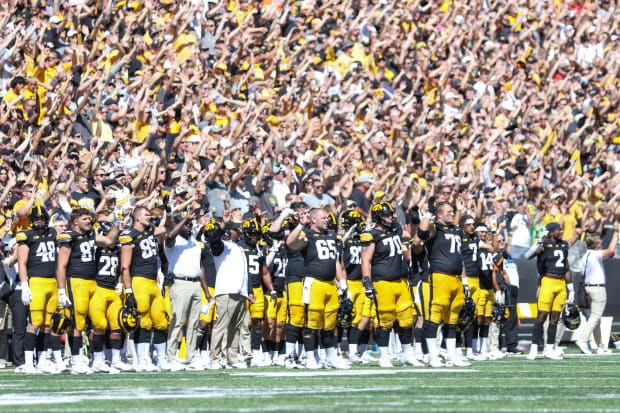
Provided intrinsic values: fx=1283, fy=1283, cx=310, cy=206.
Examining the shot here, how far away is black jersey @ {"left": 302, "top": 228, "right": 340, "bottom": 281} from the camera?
14180 millimetres

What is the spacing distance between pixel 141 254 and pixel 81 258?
65cm

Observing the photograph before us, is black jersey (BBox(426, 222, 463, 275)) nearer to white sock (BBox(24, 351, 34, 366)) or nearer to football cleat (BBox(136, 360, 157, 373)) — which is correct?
football cleat (BBox(136, 360, 157, 373))

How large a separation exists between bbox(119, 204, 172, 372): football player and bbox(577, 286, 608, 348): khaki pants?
7.30 meters

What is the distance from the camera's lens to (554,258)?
57.0 ft

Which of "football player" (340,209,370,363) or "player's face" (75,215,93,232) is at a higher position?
"player's face" (75,215,93,232)

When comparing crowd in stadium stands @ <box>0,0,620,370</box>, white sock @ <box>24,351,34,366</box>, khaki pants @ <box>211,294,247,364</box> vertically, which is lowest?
white sock @ <box>24,351,34,366</box>

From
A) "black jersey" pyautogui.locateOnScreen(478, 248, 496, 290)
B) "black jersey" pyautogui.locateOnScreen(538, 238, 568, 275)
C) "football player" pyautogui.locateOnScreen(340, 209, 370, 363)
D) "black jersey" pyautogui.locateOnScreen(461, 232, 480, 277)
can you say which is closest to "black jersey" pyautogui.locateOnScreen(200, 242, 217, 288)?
"football player" pyautogui.locateOnScreen(340, 209, 370, 363)

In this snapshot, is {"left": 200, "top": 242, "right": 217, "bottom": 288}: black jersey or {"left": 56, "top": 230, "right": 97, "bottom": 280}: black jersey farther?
{"left": 200, "top": 242, "right": 217, "bottom": 288}: black jersey

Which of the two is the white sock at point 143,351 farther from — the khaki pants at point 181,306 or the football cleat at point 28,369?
the football cleat at point 28,369

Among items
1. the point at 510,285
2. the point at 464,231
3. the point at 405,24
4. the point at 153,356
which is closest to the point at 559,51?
the point at 405,24

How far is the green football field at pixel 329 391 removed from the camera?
902 centimetres

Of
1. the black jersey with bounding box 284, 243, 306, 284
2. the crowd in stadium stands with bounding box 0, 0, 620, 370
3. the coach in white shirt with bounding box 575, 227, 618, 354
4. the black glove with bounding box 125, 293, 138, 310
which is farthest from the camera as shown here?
the coach in white shirt with bounding box 575, 227, 618, 354

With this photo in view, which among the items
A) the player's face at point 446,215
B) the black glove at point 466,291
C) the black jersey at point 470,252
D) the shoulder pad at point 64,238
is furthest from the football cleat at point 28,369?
the black jersey at point 470,252

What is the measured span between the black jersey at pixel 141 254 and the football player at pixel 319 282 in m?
1.53
